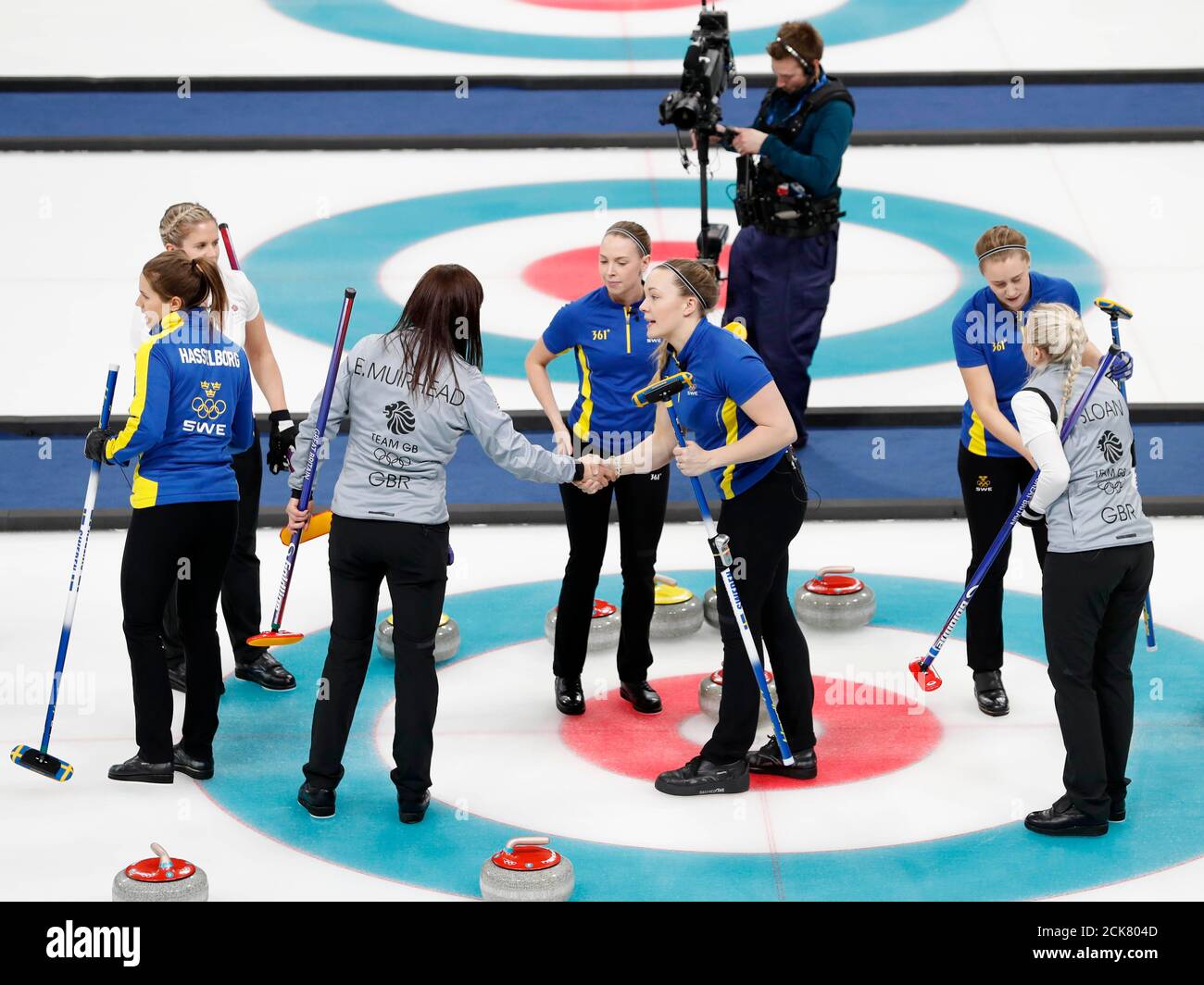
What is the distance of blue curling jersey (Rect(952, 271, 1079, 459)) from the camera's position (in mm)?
5938

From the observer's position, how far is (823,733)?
6.16 meters

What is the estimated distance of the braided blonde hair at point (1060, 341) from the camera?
5.08m

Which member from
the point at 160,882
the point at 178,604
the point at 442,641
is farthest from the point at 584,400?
the point at 160,882

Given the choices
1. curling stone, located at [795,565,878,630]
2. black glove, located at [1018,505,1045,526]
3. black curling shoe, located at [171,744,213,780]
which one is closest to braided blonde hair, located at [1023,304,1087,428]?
black glove, located at [1018,505,1045,526]

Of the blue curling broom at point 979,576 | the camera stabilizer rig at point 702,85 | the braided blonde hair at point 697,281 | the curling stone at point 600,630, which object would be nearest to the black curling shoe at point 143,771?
the curling stone at point 600,630

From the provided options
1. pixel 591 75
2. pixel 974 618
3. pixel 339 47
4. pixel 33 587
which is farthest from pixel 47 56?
pixel 974 618

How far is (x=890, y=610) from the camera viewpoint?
23.8 ft

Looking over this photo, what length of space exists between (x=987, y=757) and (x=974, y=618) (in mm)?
567

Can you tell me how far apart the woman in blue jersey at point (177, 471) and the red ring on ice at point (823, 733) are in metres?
1.40

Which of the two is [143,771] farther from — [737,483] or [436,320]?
[737,483]

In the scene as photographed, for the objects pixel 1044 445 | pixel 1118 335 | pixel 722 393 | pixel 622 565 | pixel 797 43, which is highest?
pixel 797 43

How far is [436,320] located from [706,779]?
1723 millimetres

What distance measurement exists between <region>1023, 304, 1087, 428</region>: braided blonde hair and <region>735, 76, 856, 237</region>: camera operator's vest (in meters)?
3.35

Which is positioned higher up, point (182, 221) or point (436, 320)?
point (182, 221)
